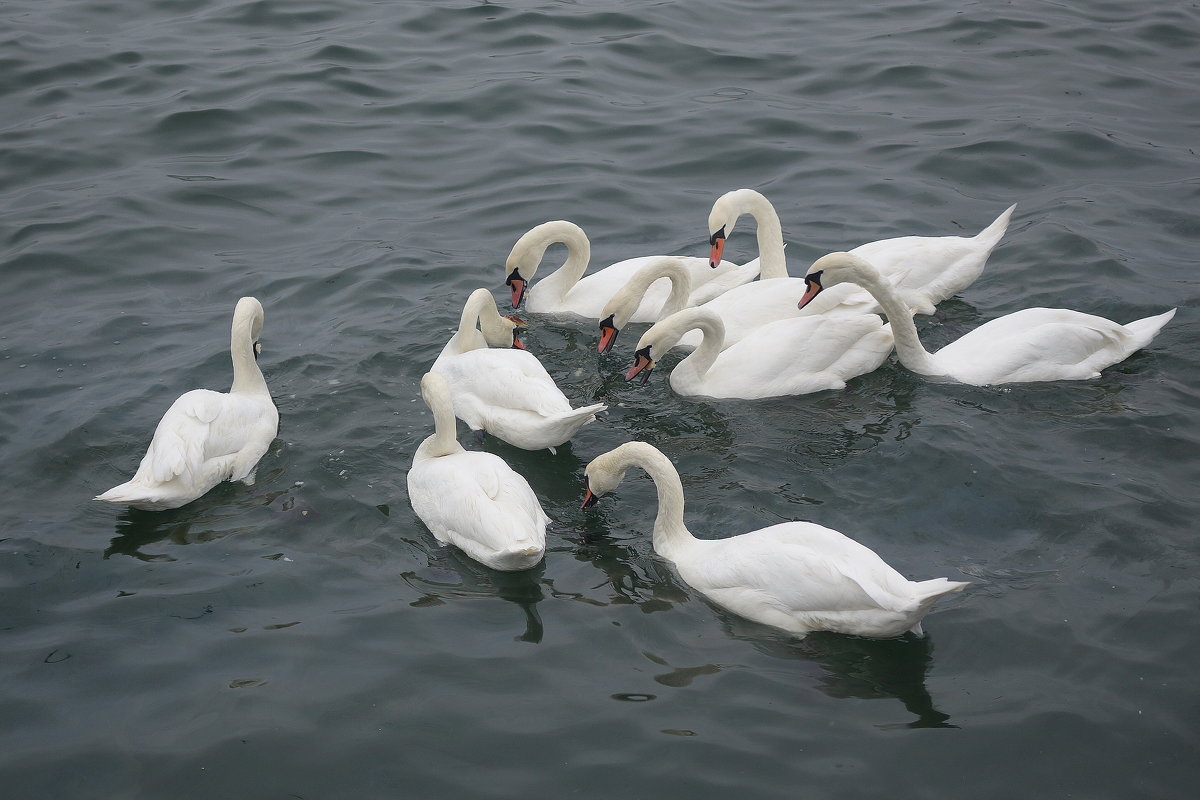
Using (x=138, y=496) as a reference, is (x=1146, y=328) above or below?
above

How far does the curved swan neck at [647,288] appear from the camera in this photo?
9.64 metres

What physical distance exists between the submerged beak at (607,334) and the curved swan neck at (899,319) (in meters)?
2.06

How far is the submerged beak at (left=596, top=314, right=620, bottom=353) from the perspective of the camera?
9.73 m

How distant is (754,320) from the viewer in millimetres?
9898

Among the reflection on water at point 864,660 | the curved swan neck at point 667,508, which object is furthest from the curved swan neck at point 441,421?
the reflection on water at point 864,660

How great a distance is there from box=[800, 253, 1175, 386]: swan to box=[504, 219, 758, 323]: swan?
1636 millimetres

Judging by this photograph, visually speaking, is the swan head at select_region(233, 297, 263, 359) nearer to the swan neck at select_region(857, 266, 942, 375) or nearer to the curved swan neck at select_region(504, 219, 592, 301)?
the curved swan neck at select_region(504, 219, 592, 301)

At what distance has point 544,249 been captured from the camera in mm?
10656

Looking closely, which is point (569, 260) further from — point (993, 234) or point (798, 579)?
point (798, 579)

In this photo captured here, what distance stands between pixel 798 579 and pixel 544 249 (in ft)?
17.1

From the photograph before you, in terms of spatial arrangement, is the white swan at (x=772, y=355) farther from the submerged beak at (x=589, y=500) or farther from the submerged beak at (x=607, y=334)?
the submerged beak at (x=589, y=500)

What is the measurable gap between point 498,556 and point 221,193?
7608mm

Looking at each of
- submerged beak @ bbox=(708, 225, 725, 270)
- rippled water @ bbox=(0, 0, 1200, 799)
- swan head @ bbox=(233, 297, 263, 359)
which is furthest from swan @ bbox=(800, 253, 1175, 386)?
swan head @ bbox=(233, 297, 263, 359)

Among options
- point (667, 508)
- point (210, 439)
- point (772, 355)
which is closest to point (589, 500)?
point (667, 508)
